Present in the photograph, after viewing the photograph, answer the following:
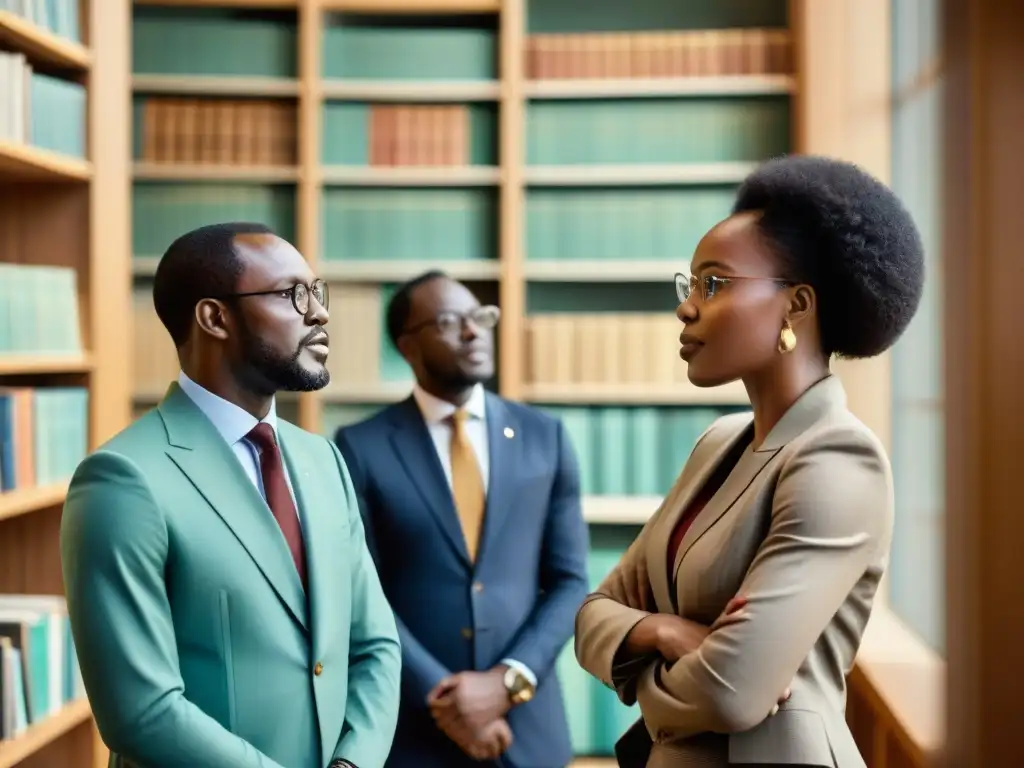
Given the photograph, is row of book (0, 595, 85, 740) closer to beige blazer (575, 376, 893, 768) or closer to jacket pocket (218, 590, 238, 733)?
jacket pocket (218, 590, 238, 733)

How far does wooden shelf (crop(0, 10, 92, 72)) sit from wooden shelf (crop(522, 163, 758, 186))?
1548 millimetres

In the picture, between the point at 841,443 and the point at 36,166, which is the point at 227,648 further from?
the point at 36,166

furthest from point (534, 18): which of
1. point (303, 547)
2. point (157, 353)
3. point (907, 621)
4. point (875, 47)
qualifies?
point (303, 547)

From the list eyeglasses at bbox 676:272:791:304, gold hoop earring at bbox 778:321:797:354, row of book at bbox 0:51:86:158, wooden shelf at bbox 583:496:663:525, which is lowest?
wooden shelf at bbox 583:496:663:525

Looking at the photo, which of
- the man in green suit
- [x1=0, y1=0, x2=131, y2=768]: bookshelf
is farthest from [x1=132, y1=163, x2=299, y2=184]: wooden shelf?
the man in green suit

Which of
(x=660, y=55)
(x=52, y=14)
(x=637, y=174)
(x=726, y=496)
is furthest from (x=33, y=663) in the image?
(x=660, y=55)

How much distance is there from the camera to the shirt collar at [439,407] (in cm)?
237

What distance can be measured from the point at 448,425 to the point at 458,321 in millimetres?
214

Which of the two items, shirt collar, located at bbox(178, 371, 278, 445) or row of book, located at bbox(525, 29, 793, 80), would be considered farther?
row of book, located at bbox(525, 29, 793, 80)

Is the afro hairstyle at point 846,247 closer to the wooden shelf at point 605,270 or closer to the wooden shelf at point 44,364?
the wooden shelf at point 44,364

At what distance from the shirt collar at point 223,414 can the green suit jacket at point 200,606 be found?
0.01 meters

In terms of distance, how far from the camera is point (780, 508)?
1.32 metres

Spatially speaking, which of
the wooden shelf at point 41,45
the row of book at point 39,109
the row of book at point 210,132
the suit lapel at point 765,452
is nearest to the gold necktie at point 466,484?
the suit lapel at point 765,452

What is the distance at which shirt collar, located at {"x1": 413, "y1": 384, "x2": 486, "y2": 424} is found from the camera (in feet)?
7.77
